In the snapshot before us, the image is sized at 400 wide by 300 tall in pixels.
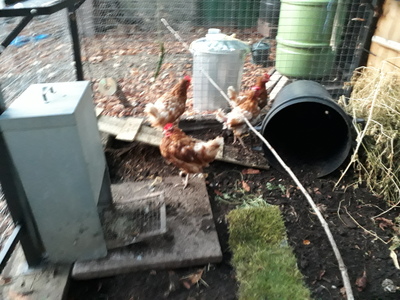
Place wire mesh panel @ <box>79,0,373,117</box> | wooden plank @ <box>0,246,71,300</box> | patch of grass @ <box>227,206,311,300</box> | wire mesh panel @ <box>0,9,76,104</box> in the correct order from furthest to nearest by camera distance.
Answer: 1. wire mesh panel @ <box>79,0,373,117</box>
2. wire mesh panel @ <box>0,9,76,104</box>
3. patch of grass @ <box>227,206,311,300</box>
4. wooden plank @ <box>0,246,71,300</box>

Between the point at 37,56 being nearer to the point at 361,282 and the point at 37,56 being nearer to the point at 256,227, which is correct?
the point at 256,227

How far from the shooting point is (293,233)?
2258 millimetres

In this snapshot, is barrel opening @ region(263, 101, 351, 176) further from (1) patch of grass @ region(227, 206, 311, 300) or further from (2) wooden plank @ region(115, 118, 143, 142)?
(2) wooden plank @ region(115, 118, 143, 142)

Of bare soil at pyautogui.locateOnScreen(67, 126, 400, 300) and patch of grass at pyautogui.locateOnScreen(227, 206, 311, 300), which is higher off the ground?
patch of grass at pyautogui.locateOnScreen(227, 206, 311, 300)

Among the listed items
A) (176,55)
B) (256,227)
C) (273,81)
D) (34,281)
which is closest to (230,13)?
(176,55)

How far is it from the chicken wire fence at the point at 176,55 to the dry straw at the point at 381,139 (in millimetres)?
1037

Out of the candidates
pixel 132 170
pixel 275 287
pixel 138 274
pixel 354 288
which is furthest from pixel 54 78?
pixel 354 288

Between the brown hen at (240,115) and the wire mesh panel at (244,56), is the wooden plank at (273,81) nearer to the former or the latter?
the wire mesh panel at (244,56)

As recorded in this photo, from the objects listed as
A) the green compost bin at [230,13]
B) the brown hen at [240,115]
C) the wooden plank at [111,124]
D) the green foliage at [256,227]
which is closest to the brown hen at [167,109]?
the wooden plank at [111,124]

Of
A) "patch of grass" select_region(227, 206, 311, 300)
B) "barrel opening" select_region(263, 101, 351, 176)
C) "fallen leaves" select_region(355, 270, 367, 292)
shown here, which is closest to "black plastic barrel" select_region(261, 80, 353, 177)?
"barrel opening" select_region(263, 101, 351, 176)

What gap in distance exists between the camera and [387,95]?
2648 millimetres

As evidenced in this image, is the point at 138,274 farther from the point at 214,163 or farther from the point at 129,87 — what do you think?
the point at 129,87

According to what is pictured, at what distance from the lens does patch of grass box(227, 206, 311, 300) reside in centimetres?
182

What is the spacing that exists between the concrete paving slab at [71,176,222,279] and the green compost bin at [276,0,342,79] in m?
2.57
